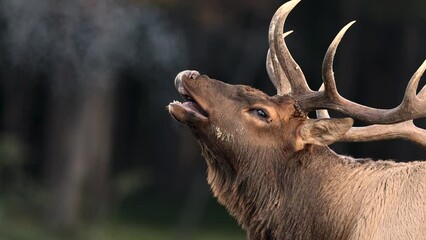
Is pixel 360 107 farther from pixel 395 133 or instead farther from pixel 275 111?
pixel 275 111

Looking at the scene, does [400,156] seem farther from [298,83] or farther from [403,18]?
[298,83]

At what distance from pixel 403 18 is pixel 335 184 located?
1544cm

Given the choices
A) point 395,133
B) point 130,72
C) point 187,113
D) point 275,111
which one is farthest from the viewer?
point 130,72

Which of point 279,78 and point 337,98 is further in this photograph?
point 279,78

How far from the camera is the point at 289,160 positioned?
9914mm

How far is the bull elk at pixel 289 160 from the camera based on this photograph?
32.0 feet

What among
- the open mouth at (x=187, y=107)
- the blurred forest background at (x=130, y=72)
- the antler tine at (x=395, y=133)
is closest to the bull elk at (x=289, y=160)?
the open mouth at (x=187, y=107)

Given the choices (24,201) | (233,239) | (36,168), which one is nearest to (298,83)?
(24,201)

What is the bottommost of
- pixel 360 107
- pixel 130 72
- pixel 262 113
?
pixel 360 107

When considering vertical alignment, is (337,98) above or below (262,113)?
below

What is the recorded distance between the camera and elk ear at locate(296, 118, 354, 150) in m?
9.74

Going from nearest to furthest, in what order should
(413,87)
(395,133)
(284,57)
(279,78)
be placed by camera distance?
(413,87), (284,57), (395,133), (279,78)

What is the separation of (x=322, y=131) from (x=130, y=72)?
17645 millimetres

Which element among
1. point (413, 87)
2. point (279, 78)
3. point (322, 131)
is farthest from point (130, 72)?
point (413, 87)
